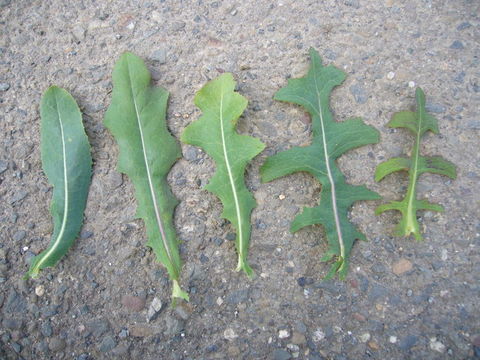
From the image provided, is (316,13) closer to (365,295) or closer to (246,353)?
(365,295)

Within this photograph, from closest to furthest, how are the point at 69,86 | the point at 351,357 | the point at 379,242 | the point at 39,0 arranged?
the point at 351,357 → the point at 379,242 → the point at 69,86 → the point at 39,0

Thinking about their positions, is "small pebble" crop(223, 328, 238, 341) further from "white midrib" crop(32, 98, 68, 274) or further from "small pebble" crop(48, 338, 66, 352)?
"white midrib" crop(32, 98, 68, 274)

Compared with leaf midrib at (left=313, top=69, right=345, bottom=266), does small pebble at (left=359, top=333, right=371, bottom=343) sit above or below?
below

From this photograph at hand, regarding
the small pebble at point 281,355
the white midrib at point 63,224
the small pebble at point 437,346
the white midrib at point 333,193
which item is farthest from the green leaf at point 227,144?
the small pebble at point 437,346

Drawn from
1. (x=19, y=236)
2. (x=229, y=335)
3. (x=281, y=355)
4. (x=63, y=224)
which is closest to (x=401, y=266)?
(x=281, y=355)

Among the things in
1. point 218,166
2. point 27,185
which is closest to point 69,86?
point 27,185

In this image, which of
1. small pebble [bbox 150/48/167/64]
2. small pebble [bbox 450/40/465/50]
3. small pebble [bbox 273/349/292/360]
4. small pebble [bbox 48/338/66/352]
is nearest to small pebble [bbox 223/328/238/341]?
small pebble [bbox 273/349/292/360]
